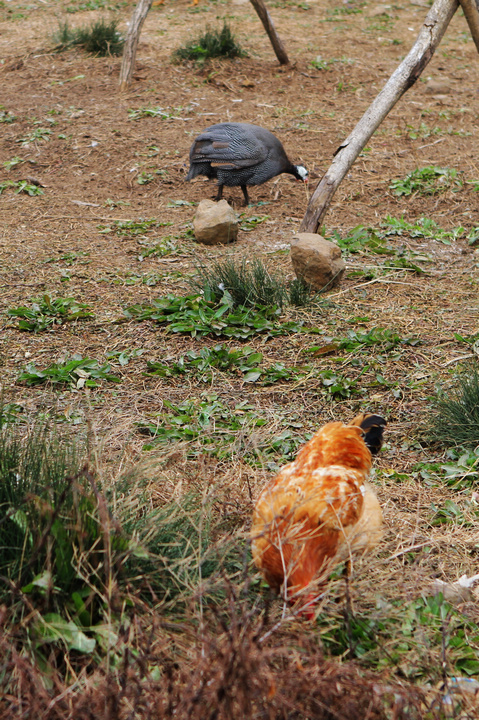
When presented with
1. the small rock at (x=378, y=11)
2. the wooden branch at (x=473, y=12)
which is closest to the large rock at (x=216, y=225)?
the wooden branch at (x=473, y=12)

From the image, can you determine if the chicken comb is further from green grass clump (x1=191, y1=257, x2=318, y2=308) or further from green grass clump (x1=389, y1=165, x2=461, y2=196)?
green grass clump (x1=389, y1=165, x2=461, y2=196)

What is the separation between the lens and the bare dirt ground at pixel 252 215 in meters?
3.42

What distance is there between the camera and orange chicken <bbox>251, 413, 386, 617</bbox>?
2.02 metres

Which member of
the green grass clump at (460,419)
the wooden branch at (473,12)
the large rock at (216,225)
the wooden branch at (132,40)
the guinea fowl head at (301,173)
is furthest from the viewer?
the wooden branch at (132,40)

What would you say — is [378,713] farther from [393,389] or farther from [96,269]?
[96,269]

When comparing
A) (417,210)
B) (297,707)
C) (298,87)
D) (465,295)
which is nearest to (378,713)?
(297,707)

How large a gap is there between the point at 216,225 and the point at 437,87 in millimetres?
5716

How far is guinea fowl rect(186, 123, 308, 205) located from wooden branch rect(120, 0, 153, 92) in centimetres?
278

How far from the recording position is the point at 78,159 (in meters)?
7.30

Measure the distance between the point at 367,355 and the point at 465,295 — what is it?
114 cm

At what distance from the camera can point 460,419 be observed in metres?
3.29

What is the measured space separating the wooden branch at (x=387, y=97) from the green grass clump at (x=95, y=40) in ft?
20.8

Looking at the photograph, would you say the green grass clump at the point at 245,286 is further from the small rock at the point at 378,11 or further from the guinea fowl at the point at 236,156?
the small rock at the point at 378,11

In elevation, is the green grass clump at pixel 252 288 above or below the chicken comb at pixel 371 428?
below
